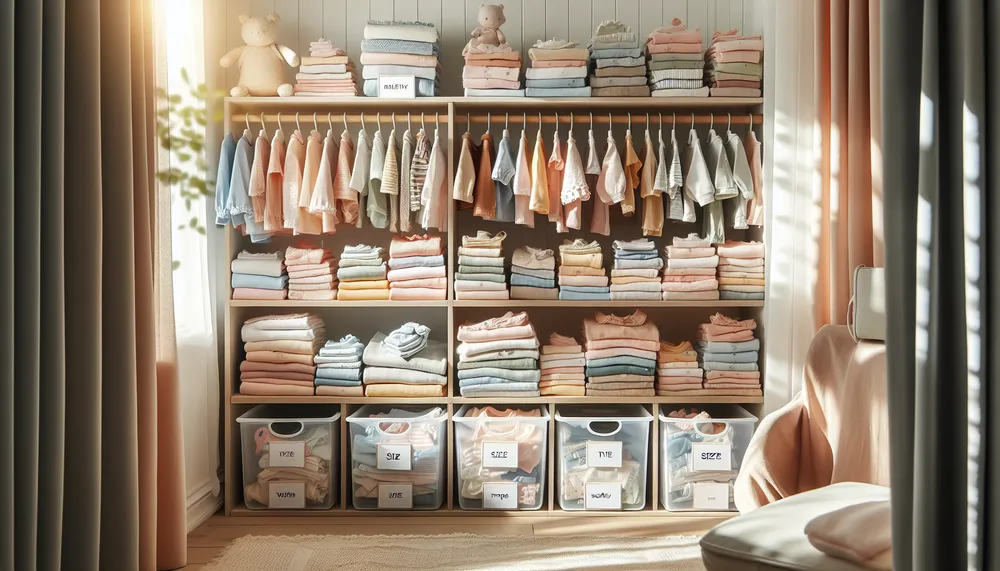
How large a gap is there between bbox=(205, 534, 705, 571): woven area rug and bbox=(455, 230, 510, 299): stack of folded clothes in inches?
39.8

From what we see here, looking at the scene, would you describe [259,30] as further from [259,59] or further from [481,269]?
[481,269]

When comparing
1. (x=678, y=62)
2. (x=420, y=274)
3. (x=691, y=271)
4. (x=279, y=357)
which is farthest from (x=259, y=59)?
(x=691, y=271)

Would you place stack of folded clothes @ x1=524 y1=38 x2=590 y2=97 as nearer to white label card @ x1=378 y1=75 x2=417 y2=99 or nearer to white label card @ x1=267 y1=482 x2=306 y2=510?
white label card @ x1=378 y1=75 x2=417 y2=99

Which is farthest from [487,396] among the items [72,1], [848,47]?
[72,1]

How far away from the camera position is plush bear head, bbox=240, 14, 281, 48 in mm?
3461

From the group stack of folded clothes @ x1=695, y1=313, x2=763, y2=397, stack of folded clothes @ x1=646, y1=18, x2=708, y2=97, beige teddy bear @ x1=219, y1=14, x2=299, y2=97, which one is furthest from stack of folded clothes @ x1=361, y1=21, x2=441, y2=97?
stack of folded clothes @ x1=695, y1=313, x2=763, y2=397

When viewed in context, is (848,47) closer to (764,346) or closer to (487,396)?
(764,346)

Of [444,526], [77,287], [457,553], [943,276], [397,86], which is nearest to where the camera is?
[943,276]

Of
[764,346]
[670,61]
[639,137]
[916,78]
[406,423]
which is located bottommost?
[406,423]

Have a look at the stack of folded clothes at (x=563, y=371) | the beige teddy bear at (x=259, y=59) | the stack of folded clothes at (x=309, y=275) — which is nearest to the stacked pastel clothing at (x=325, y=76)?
the beige teddy bear at (x=259, y=59)

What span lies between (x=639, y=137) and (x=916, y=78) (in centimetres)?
247

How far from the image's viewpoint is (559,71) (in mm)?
3395

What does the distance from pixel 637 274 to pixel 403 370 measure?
1.10 metres

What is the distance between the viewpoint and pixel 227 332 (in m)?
3.45
